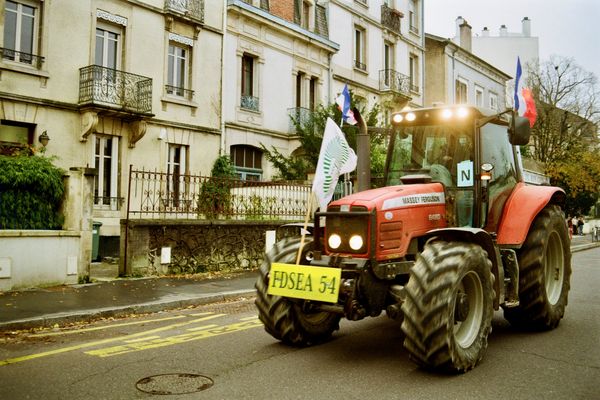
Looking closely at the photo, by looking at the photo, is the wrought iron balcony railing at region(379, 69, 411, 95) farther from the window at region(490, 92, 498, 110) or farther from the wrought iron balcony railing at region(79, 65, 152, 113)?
the wrought iron balcony railing at region(79, 65, 152, 113)

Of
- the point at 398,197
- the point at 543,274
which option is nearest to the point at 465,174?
the point at 398,197

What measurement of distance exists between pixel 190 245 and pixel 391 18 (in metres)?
22.1

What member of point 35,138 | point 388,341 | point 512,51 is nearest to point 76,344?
point 388,341

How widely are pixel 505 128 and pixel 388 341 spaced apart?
309 cm

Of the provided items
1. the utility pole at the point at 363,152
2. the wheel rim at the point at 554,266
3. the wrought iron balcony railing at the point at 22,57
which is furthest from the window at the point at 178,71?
the wheel rim at the point at 554,266

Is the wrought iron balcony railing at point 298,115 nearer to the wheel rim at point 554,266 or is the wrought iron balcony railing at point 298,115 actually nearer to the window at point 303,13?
the window at point 303,13

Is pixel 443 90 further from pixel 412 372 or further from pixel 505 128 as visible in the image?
pixel 412 372

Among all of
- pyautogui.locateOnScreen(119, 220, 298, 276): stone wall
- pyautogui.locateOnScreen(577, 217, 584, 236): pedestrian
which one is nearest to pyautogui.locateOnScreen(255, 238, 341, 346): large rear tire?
pyautogui.locateOnScreen(119, 220, 298, 276): stone wall

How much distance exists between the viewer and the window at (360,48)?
2834 centimetres

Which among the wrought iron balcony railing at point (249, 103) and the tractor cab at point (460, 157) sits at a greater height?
the wrought iron balcony railing at point (249, 103)

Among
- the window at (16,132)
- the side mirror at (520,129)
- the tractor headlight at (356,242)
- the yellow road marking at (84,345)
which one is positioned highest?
the window at (16,132)

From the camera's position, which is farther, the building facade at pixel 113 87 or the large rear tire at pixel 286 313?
the building facade at pixel 113 87

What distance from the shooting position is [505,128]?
7180mm

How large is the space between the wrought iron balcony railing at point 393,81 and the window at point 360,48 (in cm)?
155
